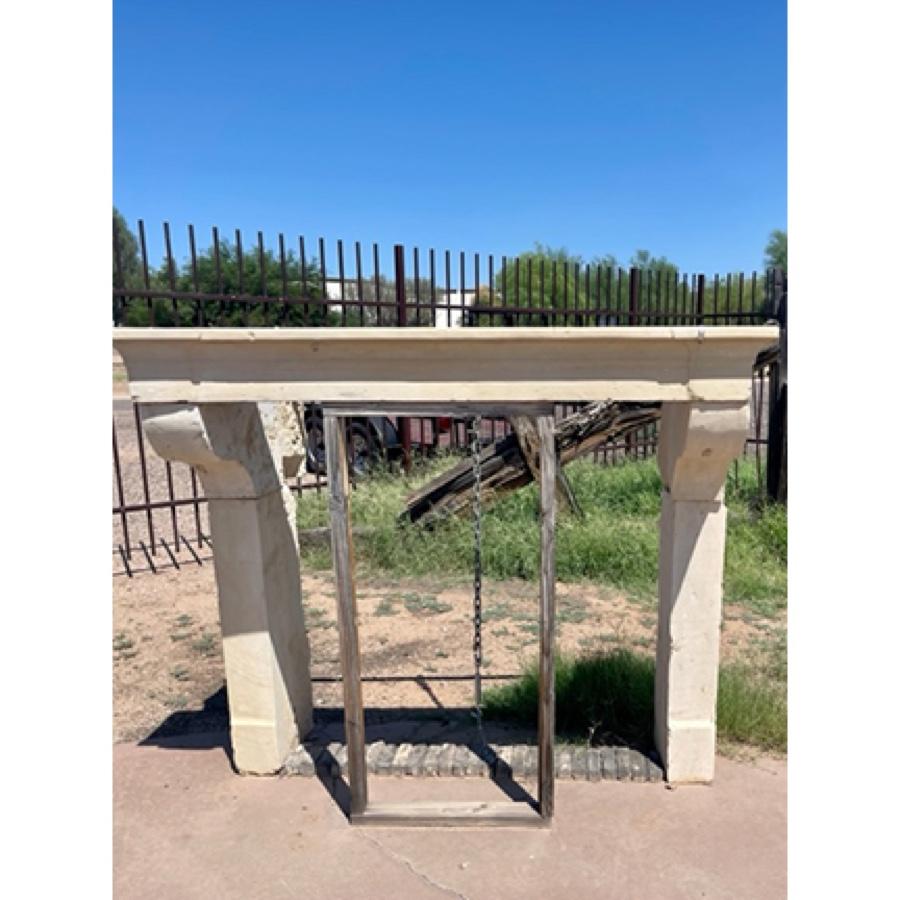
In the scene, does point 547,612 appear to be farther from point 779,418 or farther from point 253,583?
point 779,418

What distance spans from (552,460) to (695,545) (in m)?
0.80

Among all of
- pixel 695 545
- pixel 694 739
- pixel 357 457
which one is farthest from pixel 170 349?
pixel 357 457

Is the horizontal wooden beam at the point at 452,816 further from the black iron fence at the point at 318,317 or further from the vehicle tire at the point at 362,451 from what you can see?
the vehicle tire at the point at 362,451

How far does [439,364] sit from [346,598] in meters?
1.04

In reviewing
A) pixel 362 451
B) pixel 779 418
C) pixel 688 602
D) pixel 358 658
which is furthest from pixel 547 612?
pixel 362 451

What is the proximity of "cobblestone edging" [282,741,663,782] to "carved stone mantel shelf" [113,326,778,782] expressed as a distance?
0.42ft

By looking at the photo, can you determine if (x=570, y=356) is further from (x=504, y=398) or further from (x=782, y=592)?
(x=782, y=592)

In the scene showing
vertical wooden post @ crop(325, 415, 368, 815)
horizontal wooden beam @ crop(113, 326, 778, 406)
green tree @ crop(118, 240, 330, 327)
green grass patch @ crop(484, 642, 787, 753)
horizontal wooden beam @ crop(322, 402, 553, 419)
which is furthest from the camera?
green tree @ crop(118, 240, 330, 327)

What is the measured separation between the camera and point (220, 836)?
8.85 ft

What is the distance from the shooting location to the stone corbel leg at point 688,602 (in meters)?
2.73

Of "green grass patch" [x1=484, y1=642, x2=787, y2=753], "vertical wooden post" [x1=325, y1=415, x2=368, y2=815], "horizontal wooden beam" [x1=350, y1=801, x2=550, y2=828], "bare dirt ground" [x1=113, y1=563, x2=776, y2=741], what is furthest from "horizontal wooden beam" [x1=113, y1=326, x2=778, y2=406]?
"bare dirt ground" [x1=113, y1=563, x2=776, y2=741]

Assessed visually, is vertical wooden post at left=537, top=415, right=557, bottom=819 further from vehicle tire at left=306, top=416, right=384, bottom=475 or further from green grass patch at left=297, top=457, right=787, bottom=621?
vehicle tire at left=306, top=416, right=384, bottom=475

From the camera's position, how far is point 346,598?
2672 millimetres

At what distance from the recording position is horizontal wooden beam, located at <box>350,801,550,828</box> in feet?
8.86
